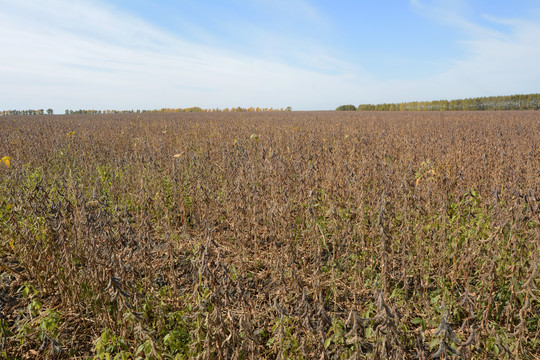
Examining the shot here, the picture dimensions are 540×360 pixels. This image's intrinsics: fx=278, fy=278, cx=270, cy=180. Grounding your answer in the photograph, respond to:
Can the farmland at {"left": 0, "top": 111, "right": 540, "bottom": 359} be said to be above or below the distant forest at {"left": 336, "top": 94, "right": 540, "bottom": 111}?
below

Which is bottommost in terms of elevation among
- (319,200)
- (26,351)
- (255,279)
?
(26,351)

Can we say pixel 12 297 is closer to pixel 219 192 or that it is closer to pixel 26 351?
pixel 26 351

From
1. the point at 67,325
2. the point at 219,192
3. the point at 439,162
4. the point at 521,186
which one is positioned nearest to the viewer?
the point at 67,325

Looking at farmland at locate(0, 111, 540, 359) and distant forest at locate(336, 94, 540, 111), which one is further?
distant forest at locate(336, 94, 540, 111)

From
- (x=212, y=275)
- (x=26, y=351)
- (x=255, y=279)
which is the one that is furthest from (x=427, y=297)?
(x=26, y=351)

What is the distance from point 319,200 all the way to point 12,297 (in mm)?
3828

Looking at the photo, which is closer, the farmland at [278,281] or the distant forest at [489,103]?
the farmland at [278,281]

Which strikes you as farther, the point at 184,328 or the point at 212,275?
the point at 184,328

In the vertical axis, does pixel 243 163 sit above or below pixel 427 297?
above

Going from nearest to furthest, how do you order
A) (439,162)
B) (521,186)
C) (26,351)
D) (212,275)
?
(212,275), (26,351), (521,186), (439,162)

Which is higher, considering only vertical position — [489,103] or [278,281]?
[489,103]

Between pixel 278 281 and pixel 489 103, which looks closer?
pixel 278 281

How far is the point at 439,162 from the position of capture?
535 centimetres

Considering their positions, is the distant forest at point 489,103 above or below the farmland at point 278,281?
above
